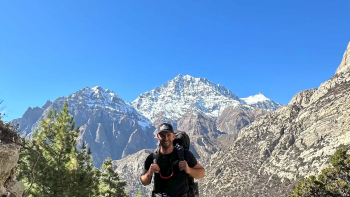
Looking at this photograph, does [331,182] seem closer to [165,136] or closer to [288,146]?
[165,136]

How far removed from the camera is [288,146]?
120m

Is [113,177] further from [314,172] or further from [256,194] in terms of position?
[256,194]

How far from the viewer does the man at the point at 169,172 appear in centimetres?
419

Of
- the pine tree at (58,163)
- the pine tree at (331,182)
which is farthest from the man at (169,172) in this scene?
the pine tree at (331,182)

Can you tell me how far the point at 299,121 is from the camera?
12938cm

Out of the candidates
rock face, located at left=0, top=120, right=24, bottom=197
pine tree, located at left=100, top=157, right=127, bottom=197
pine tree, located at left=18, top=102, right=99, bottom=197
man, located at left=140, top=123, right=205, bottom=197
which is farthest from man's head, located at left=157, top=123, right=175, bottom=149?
pine tree, located at left=100, top=157, right=127, bottom=197

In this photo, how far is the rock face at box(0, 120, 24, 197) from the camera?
5941mm

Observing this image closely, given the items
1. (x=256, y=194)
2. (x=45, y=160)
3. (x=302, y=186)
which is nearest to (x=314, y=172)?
(x=256, y=194)

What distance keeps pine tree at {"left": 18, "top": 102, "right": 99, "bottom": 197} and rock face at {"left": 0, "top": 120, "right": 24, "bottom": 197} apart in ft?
14.5

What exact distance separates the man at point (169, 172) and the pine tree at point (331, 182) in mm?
21922

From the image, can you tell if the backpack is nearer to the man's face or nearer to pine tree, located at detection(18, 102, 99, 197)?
the man's face

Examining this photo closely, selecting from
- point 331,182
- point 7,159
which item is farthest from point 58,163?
point 331,182

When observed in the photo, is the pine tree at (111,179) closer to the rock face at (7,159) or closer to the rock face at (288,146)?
the rock face at (7,159)

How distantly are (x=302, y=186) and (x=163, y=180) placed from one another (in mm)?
23938
